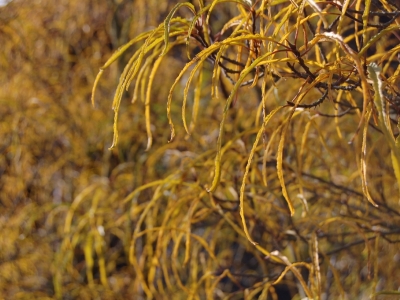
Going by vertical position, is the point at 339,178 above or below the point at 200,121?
below

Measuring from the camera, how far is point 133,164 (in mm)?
2357

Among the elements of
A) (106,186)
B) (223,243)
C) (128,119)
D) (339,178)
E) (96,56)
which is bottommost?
(223,243)

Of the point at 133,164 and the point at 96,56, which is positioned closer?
the point at 133,164

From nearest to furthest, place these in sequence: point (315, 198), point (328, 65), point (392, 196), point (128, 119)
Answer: point (328, 65)
point (315, 198)
point (392, 196)
point (128, 119)

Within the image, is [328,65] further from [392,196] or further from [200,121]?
[200,121]

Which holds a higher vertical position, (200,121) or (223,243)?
(200,121)

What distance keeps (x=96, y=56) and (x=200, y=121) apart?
2.22 ft

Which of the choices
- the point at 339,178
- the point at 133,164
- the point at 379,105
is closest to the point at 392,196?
the point at 339,178

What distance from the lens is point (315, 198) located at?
1.47 metres

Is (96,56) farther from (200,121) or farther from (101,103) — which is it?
(200,121)

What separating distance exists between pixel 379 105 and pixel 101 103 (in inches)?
86.4

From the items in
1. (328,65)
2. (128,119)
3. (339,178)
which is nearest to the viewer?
(328,65)

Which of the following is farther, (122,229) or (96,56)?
(96,56)

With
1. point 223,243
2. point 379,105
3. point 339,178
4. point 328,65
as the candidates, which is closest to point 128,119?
point 223,243
